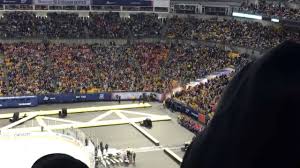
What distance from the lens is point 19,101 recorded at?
133 feet

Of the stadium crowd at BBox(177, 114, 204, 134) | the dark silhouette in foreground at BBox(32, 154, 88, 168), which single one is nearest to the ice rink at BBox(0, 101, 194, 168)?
the stadium crowd at BBox(177, 114, 204, 134)

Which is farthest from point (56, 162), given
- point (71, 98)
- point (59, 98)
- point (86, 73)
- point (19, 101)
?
point (86, 73)

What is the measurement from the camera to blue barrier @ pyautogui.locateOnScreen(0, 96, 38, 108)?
40219mm

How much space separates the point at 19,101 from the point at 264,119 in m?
40.8

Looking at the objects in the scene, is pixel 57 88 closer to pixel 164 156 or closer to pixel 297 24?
pixel 164 156

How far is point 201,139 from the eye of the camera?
1739 millimetres

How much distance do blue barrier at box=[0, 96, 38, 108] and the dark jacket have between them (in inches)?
1595

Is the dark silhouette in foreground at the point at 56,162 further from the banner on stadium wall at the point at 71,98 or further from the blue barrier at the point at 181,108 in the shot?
the banner on stadium wall at the point at 71,98

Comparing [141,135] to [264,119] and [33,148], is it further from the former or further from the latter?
[264,119]

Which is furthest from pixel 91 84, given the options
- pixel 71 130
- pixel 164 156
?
pixel 164 156

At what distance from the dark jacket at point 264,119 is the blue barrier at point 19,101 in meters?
40.5

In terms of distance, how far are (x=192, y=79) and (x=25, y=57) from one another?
17244 mm

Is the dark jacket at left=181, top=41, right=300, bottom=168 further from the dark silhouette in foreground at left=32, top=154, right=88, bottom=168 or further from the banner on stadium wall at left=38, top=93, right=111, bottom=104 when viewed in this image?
the banner on stadium wall at left=38, top=93, right=111, bottom=104

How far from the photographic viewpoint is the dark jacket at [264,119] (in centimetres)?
152
